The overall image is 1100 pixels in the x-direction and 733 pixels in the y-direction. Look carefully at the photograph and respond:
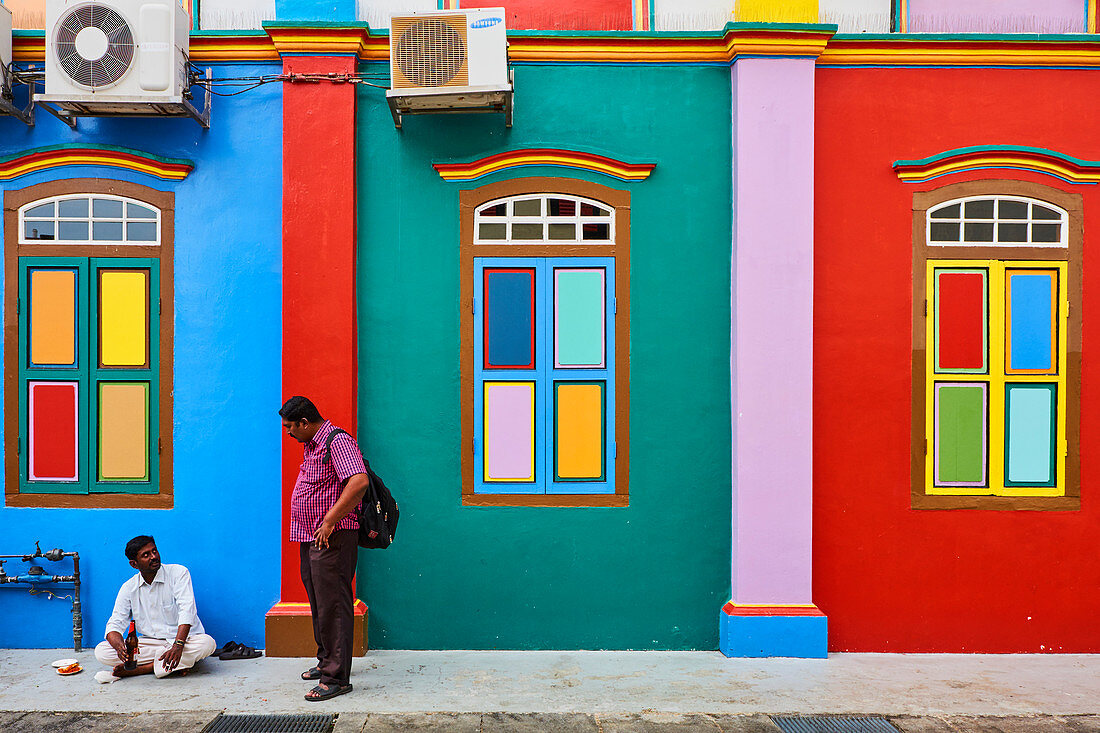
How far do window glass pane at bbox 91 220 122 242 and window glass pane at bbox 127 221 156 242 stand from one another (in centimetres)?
7

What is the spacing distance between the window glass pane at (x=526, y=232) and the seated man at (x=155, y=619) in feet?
11.0

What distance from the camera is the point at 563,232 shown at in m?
6.17

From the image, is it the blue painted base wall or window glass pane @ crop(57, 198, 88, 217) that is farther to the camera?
window glass pane @ crop(57, 198, 88, 217)

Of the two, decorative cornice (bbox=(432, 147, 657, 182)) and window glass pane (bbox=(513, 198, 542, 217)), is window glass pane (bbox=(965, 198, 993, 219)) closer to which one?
decorative cornice (bbox=(432, 147, 657, 182))

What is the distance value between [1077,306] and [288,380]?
19.3 ft

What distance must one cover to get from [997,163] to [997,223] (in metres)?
0.44

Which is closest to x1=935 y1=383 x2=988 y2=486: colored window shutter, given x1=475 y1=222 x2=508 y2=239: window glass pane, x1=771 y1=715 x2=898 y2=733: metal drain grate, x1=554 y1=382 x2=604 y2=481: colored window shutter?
x1=771 y1=715 x2=898 y2=733: metal drain grate

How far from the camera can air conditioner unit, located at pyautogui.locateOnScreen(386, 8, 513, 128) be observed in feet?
18.6

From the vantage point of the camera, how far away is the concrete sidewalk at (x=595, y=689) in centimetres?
486

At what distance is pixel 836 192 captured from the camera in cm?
614

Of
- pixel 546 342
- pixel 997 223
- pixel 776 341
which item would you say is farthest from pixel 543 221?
pixel 997 223

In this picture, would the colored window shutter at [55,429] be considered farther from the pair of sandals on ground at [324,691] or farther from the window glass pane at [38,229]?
the pair of sandals on ground at [324,691]

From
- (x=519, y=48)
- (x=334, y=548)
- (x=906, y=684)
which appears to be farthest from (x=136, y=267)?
(x=906, y=684)

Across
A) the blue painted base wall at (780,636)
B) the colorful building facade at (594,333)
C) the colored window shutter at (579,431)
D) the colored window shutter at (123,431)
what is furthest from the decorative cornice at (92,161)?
the blue painted base wall at (780,636)
